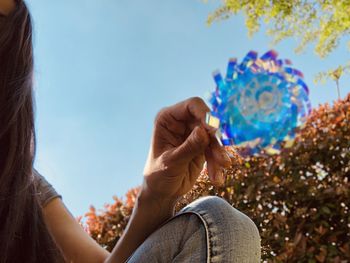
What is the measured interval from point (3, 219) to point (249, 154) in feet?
2.32

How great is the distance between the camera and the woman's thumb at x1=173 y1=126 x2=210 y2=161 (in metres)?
0.93

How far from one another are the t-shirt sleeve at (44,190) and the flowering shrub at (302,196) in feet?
2.79

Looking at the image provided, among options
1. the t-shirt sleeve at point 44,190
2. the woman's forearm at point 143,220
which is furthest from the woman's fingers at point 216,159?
the t-shirt sleeve at point 44,190

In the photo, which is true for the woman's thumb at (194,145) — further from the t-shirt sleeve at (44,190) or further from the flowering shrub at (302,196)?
the flowering shrub at (302,196)

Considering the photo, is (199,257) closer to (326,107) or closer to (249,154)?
(249,154)

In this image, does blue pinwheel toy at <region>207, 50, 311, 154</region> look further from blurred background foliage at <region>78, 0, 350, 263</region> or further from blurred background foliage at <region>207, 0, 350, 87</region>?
blurred background foliage at <region>207, 0, 350, 87</region>

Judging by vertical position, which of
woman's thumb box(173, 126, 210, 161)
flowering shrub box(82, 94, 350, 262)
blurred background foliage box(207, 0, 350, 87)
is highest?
blurred background foliage box(207, 0, 350, 87)

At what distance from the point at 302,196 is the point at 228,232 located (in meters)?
1.43

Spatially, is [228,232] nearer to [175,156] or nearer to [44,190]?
[175,156]

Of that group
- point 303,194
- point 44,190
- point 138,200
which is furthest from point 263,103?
point 303,194

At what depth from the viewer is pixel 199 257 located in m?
1.02

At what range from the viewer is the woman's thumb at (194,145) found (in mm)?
931

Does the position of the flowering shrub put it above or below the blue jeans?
above

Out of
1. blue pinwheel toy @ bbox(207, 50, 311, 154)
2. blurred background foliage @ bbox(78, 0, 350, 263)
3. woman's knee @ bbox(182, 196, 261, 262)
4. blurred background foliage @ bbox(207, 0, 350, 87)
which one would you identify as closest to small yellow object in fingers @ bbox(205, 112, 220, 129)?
blue pinwheel toy @ bbox(207, 50, 311, 154)
